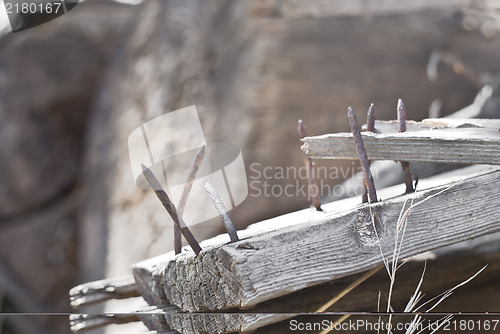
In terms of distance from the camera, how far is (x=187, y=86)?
1917 millimetres

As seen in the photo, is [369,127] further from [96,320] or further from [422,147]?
[96,320]

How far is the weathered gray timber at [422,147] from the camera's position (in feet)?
2.52

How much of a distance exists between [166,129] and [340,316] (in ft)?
1.87

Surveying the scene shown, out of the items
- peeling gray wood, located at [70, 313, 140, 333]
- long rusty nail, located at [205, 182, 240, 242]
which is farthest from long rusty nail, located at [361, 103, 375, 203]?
peeling gray wood, located at [70, 313, 140, 333]

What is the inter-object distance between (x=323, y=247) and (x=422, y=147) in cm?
22

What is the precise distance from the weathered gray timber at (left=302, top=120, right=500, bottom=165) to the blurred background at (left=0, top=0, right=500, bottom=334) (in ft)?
2.51

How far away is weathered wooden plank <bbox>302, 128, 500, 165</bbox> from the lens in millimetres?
768

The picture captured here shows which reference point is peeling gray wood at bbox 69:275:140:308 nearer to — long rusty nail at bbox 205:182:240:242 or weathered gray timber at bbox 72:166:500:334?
weathered gray timber at bbox 72:166:500:334

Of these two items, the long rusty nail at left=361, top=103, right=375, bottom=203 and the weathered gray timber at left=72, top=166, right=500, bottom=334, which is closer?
the weathered gray timber at left=72, top=166, right=500, bottom=334

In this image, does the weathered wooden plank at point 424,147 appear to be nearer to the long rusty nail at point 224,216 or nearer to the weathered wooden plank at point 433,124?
the weathered wooden plank at point 433,124

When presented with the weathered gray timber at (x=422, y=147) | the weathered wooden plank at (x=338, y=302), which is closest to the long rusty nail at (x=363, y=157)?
the weathered gray timber at (x=422, y=147)

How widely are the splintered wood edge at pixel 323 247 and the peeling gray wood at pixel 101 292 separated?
0.88 ft

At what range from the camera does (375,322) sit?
79 centimetres

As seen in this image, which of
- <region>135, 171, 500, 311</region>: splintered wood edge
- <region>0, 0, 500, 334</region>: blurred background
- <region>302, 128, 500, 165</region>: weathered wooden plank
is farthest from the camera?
<region>0, 0, 500, 334</region>: blurred background
